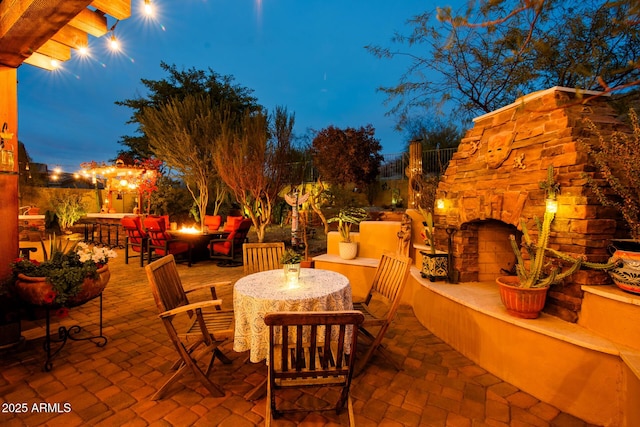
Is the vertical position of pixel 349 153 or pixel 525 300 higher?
pixel 349 153

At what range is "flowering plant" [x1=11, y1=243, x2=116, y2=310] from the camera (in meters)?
2.85

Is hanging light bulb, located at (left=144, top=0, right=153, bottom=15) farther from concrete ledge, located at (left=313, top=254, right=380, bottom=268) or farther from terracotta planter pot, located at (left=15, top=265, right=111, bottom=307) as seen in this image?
concrete ledge, located at (left=313, top=254, right=380, bottom=268)

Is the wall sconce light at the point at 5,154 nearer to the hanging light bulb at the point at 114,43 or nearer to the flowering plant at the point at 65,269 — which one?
the flowering plant at the point at 65,269

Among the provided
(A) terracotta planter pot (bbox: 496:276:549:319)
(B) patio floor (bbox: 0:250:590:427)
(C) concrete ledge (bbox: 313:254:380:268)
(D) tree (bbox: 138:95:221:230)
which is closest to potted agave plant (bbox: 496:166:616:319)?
(A) terracotta planter pot (bbox: 496:276:549:319)

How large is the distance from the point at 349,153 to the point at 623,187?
25.0 ft

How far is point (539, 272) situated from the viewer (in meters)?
2.71

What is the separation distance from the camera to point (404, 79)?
5.89 meters

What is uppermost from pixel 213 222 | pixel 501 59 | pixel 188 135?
pixel 501 59

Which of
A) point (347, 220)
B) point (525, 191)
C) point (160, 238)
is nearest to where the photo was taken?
point (525, 191)

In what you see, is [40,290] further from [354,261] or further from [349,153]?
[349,153]

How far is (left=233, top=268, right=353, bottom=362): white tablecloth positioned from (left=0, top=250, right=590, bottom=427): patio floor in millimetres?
455

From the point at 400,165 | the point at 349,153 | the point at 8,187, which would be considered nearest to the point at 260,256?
the point at 8,187

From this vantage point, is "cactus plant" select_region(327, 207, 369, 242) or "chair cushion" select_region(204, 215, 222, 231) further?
"chair cushion" select_region(204, 215, 222, 231)

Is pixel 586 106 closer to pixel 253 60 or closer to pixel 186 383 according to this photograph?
pixel 186 383
